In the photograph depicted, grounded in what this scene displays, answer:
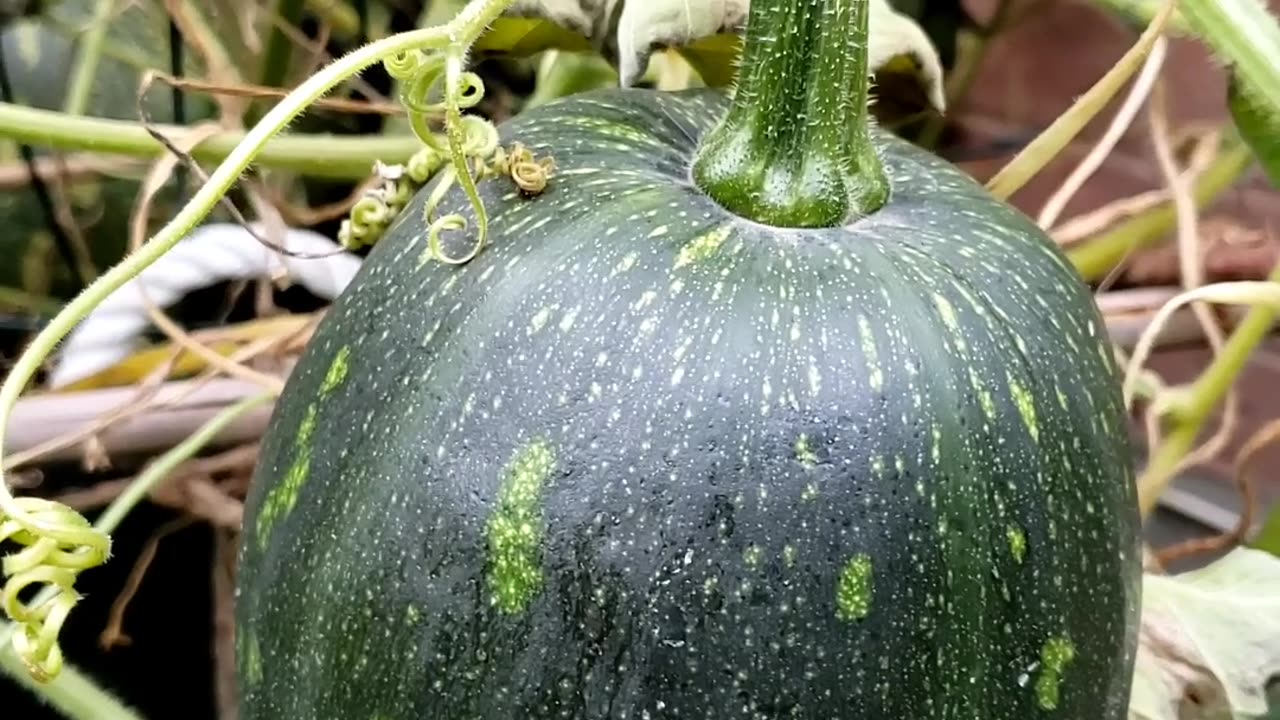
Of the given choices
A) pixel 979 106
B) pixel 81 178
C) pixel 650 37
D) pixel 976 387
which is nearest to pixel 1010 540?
pixel 976 387

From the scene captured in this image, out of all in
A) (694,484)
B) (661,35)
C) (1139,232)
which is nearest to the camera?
(694,484)

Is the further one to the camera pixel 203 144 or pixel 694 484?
pixel 203 144

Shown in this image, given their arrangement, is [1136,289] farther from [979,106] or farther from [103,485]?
[103,485]

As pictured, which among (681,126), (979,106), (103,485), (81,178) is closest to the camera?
(681,126)

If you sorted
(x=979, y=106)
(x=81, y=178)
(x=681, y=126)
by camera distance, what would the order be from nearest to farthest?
(x=681, y=126) < (x=81, y=178) < (x=979, y=106)

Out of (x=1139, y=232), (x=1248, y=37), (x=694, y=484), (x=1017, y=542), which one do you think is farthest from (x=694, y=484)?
(x=1139, y=232)

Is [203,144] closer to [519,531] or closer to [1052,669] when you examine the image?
[519,531]

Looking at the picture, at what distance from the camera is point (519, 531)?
1.36ft

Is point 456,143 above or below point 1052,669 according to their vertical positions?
above

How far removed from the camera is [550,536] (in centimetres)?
41

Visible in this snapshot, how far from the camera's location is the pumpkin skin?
1.34ft

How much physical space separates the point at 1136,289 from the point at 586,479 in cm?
78

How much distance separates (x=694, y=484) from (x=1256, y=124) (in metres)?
0.40

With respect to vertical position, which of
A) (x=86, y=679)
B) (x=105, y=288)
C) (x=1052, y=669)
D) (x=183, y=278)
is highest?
(x=105, y=288)
